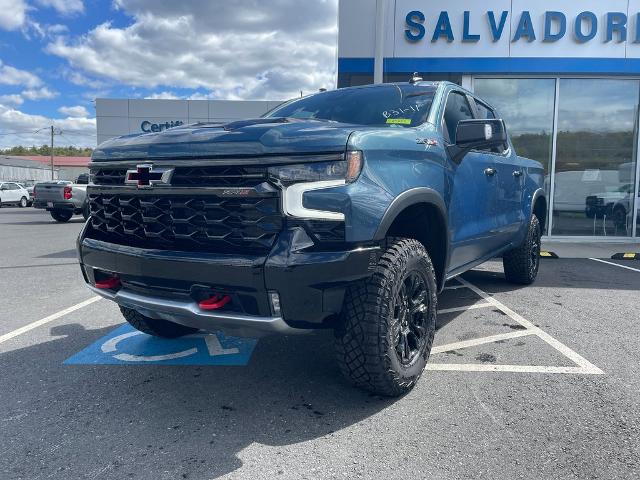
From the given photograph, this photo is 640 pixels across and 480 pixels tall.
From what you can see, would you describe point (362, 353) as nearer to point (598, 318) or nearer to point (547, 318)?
point (547, 318)

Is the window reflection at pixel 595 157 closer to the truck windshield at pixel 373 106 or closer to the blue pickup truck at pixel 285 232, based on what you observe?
the truck windshield at pixel 373 106

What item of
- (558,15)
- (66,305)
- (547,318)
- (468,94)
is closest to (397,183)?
(468,94)

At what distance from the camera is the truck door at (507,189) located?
4.61 m

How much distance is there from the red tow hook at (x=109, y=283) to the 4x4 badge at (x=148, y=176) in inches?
25.1

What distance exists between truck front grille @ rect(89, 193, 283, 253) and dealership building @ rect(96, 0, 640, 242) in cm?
729

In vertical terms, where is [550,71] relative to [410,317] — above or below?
above

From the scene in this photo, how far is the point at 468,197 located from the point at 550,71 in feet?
25.6

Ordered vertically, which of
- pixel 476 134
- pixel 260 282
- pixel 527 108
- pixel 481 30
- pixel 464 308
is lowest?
pixel 464 308

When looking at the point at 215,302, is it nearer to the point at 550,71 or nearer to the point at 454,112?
the point at 454,112

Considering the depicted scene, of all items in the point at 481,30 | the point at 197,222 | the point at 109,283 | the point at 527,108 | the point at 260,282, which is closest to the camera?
the point at 260,282

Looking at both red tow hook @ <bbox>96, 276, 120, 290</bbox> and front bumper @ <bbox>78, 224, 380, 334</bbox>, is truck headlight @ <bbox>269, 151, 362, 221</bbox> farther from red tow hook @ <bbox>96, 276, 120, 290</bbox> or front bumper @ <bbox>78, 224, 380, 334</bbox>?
red tow hook @ <bbox>96, 276, 120, 290</bbox>

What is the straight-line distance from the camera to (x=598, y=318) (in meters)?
4.72

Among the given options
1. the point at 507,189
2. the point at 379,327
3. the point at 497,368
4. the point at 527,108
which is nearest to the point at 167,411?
the point at 379,327

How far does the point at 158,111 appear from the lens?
869 inches
